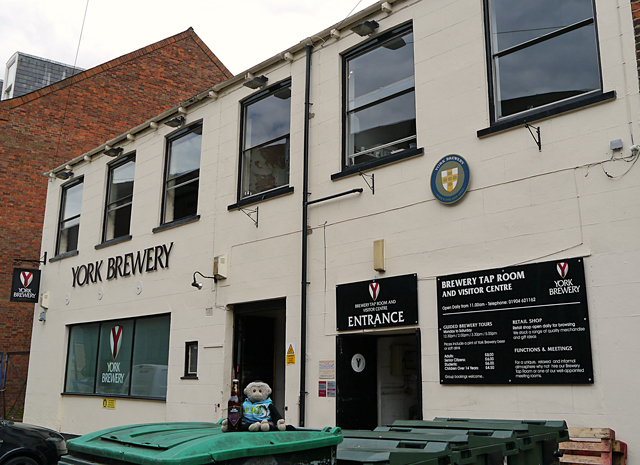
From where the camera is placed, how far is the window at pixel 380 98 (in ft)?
33.2

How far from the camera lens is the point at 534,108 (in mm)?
8492

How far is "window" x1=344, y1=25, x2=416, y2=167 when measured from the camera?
10.1 m

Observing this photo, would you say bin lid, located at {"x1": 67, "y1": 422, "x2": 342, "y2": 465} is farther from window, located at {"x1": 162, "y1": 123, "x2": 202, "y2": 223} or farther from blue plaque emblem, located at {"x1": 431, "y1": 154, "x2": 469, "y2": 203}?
window, located at {"x1": 162, "y1": 123, "x2": 202, "y2": 223}

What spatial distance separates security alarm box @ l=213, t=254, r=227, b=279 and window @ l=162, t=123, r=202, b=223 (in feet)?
5.79

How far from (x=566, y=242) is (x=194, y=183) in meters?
8.38

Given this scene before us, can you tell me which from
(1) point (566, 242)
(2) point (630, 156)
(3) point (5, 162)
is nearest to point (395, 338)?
(1) point (566, 242)

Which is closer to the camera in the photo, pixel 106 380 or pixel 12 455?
pixel 12 455

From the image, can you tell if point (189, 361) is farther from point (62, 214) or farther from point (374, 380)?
point (62, 214)

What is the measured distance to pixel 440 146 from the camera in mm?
9289

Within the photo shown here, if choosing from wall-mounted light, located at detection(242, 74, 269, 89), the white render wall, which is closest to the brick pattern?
the white render wall

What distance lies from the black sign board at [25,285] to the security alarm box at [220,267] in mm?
8174

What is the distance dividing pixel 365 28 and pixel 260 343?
6239 mm

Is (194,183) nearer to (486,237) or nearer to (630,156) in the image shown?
(486,237)

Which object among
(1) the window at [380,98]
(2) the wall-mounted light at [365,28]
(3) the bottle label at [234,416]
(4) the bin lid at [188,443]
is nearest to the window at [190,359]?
(1) the window at [380,98]
